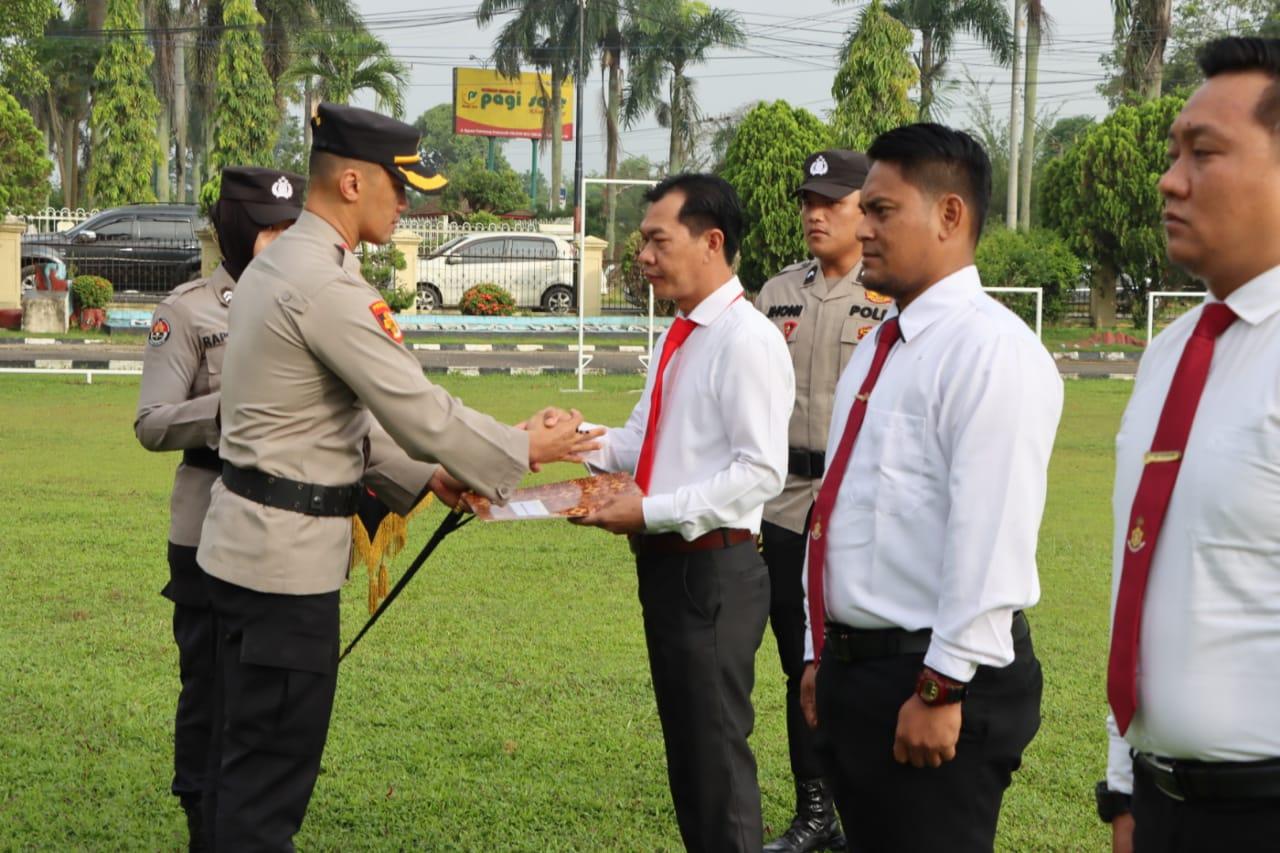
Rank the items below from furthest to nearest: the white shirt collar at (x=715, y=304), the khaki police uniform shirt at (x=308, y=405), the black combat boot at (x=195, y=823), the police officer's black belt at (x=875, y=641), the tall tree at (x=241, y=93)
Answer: the tall tree at (x=241, y=93)
the black combat boot at (x=195, y=823)
the white shirt collar at (x=715, y=304)
the khaki police uniform shirt at (x=308, y=405)
the police officer's black belt at (x=875, y=641)

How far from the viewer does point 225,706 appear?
136 inches

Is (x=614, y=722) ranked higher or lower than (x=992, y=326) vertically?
lower

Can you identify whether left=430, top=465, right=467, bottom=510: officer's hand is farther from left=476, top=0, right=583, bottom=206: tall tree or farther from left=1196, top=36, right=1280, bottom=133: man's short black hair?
left=476, top=0, right=583, bottom=206: tall tree

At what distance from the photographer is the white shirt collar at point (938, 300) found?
2.73 meters

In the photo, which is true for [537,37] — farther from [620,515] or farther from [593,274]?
[620,515]

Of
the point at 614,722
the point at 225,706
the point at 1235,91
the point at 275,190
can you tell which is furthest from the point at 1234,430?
the point at 614,722

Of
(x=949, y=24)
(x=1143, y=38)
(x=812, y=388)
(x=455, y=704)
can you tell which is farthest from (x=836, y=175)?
(x=949, y=24)

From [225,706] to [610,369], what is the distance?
1766 cm

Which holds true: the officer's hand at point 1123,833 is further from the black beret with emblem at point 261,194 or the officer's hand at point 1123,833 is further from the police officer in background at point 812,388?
the black beret with emblem at point 261,194

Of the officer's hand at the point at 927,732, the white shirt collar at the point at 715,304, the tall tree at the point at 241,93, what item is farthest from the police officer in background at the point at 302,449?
the tall tree at the point at 241,93

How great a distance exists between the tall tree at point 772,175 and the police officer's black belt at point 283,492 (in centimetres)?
2191

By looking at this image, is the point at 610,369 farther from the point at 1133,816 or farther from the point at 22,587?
the point at 1133,816

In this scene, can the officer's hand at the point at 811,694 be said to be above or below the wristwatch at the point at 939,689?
below

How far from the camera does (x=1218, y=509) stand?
198 centimetres
